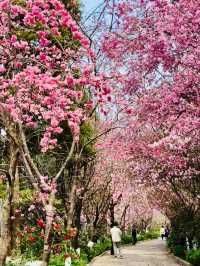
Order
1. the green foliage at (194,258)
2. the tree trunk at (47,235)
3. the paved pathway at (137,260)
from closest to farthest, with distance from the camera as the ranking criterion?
the tree trunk at (47,235), the green foliage at (194,258), the paved pathway at (137,260)

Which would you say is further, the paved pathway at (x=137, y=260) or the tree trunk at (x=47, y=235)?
the paved pathway at (x=137, y=260)

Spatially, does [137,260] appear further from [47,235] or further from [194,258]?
[47,235]

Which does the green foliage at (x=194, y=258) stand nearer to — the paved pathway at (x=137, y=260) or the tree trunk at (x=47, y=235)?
the paved pathway at (x=137, y=260)

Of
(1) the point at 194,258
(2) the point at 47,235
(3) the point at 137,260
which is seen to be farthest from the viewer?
(3) the point at 137,260

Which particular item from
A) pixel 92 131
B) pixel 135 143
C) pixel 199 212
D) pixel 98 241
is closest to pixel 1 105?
pixel 135 143

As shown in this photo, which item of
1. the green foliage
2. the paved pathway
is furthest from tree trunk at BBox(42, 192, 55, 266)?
the paved pathway

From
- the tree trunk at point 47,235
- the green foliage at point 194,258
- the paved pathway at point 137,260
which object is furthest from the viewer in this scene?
the paved pathway at point 137,260

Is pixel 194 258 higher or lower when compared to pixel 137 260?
lower

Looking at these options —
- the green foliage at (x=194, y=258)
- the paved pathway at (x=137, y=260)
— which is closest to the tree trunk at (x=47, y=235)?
the green foliage at (x=194, y=258)

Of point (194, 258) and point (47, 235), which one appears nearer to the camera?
point (47, 235)

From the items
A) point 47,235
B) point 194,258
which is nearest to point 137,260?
point 194,258

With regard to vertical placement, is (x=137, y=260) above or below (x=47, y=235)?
above

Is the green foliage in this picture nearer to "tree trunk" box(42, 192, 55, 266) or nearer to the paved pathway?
the paved pathway

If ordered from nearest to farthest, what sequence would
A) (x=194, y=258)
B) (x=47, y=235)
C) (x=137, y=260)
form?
1. (x=47, y=235)
2. (x=194, y=258)
3. (x=137, y=260)
